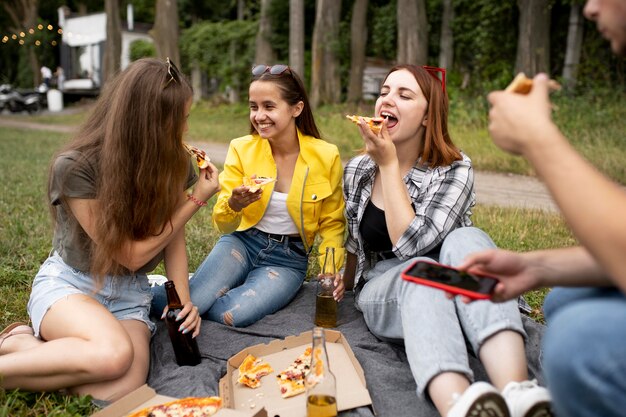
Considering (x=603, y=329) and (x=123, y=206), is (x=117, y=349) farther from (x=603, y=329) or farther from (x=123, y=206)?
(x=603, y=329)

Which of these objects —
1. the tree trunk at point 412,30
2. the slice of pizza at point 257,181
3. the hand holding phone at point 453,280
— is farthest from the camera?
the tree trunk at point 412,30

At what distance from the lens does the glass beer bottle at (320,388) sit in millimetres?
2438

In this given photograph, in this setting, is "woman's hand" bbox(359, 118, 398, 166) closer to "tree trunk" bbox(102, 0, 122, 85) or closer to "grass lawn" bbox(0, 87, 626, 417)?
"grass lawn" bbox(0, 87, 626, 417)

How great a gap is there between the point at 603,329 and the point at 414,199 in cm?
192

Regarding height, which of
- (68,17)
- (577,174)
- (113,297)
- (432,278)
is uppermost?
(68,17)

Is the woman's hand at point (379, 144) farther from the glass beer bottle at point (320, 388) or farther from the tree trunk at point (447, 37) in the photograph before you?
the tree trunk at point (447, 37)

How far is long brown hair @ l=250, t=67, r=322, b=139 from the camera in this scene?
409 cm

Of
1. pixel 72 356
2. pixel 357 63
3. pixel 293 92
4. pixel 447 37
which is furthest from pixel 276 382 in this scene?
pixel 447 37

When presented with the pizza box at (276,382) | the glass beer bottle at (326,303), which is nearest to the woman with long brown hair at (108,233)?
the pizza box at (276,382)

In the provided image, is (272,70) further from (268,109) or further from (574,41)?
(574,41)

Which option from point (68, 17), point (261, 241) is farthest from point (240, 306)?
→ point (68, 17)

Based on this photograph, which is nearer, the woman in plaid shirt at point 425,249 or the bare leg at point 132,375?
the woman in plaid shirt at point 425,249

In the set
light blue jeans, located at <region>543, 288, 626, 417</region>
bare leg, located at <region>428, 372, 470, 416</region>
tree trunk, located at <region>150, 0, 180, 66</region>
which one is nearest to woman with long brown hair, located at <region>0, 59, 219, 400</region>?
bare leg, located at <region>428, 372, 470, 416</region>

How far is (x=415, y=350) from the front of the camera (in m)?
2.60
